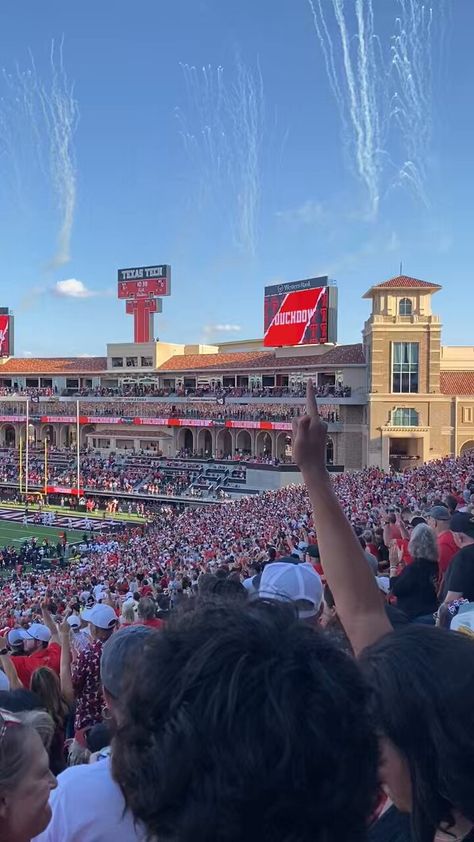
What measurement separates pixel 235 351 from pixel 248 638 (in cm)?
6295

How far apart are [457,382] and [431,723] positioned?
4526 centimetres

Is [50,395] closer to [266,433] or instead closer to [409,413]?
[266,433]

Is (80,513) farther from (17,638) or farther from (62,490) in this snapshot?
(17,638)

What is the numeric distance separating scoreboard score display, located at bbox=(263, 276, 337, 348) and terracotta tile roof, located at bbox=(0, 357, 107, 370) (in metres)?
18.7

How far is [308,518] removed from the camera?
830 inches

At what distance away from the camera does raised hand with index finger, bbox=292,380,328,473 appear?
2627 millimetres

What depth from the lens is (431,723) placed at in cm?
160

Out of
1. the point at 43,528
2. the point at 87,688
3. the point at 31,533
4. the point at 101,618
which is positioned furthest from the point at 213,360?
the point at 87,688

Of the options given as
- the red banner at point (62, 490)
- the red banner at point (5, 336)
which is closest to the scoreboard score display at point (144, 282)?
the red banner at point (5, 336)

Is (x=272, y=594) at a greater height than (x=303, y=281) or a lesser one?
lesser

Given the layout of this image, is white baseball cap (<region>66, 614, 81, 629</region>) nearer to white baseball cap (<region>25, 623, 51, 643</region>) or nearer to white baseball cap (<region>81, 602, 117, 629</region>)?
white baseball cap (<region>25, 623, 51, 643</region>)

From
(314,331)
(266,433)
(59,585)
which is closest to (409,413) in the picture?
(314,331)

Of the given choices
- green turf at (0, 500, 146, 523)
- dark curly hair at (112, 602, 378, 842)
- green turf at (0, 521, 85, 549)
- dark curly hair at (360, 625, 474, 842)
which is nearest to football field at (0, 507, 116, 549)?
green turf at (0, 521, 85, 549)

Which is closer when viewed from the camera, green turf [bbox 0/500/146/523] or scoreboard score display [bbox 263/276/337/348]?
green turf [bbox 0/500/146/523]
